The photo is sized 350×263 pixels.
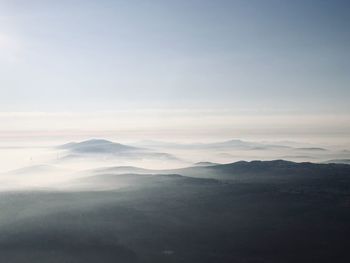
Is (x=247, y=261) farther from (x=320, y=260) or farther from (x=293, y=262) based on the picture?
(x=320, y=260)

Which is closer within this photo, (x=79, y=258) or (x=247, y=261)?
(x=247, y=261)

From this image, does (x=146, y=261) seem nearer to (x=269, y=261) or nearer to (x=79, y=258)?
(x=79, y=258)

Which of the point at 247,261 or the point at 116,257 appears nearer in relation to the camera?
the point at 247,261

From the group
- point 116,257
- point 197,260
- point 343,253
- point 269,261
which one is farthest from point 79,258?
point 343,253

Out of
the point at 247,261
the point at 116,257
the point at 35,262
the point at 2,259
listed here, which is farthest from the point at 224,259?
the point at 2,259

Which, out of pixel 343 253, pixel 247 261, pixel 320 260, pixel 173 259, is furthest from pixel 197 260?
pixel 343 253

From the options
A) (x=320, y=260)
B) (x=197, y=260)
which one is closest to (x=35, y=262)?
(x=197, y=260)

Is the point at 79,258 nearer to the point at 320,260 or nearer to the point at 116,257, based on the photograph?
the point at 116,257

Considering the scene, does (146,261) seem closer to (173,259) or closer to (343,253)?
(173,259)
